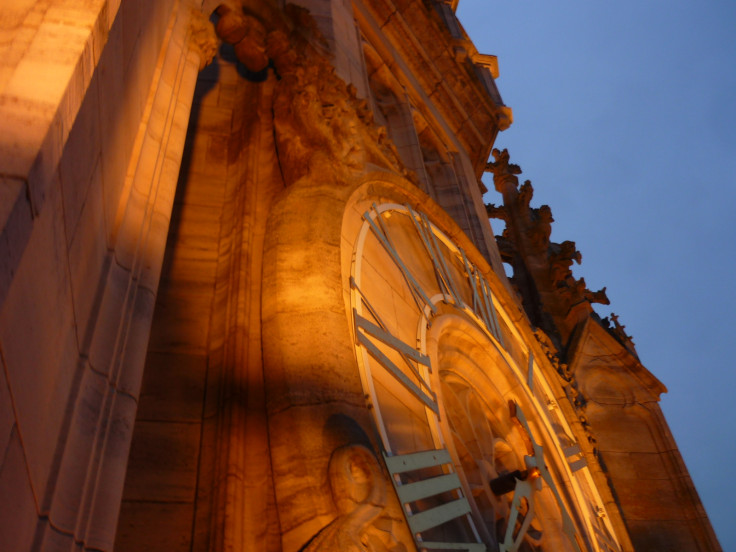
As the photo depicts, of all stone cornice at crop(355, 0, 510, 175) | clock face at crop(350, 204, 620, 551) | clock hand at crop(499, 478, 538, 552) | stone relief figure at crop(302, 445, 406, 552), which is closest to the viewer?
stone relief figure at crop(302, 445, 406, 552)

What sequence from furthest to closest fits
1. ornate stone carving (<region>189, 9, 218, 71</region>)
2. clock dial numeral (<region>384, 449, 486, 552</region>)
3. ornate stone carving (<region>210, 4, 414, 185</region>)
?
ornate stone carving (<region>210, 4, 414, 185</region>)
ornate stone carving (<region>189, 9, 218, 71</region>)
clock dial numeral (<region>384, 449, 486, 552</region>)

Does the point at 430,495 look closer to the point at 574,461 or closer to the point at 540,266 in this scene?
the point at 574,461

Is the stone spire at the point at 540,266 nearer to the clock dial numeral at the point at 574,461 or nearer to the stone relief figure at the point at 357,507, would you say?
the clock dial numeral at the point at 574,461

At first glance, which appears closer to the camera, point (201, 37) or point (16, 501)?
point (16, 501)

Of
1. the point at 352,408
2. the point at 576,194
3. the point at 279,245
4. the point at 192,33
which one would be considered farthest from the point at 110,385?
the point at 576,194

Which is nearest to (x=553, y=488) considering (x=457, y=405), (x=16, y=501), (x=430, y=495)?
(x=457, y=405)

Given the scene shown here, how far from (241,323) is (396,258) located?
1.09 metres

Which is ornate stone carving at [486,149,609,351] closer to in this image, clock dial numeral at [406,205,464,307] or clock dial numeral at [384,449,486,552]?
clock dial numeral at [406,205,464,307]

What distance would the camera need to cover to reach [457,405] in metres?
4.02

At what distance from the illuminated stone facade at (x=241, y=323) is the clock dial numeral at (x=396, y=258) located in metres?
0.02

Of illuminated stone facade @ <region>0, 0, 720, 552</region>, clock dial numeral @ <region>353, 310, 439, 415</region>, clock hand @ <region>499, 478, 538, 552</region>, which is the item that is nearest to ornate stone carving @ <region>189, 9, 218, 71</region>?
illuminated stone facade @ <region>0, 0, 720, 552</region>

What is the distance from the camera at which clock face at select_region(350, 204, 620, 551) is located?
252cm

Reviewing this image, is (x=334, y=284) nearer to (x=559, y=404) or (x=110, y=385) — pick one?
(x=110, y=385)

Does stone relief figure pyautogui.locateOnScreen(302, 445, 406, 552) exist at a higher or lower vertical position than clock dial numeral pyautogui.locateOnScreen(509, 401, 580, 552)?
lower
